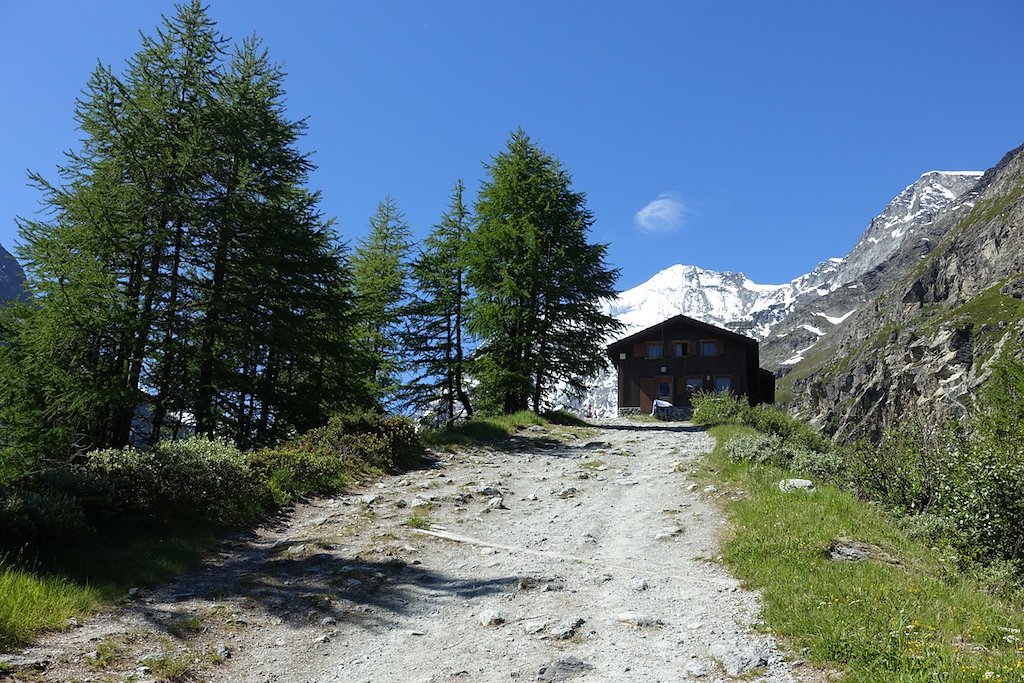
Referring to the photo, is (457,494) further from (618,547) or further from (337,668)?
(337,668)

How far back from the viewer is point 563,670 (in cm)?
570

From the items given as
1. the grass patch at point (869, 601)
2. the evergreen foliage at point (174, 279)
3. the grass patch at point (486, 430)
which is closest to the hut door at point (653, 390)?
the grass patch at point (486, 430)

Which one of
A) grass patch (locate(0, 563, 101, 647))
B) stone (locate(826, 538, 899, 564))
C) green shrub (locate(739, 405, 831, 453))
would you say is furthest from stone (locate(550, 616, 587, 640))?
green shrub (locate(739, 405, 831, 453))

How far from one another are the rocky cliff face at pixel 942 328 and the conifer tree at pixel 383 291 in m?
92.7

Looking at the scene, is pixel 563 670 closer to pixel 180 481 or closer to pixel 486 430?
pixel 180 481

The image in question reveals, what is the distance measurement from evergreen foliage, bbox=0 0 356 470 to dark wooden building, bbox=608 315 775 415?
34943 mm

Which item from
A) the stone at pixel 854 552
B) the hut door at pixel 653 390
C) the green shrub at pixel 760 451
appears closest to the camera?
the stone at pixel 854 552

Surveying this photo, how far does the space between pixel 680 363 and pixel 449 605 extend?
1878 inches

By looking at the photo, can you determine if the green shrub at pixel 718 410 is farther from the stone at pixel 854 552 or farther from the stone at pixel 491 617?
the stone at pixel 491 617

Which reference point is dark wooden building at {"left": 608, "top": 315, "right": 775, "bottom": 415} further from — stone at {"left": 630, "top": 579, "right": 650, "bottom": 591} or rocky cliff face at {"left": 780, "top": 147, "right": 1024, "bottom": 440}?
rocky cliff face at {"left": 780, "top": 147, "right": 1024, "bottom": 440}

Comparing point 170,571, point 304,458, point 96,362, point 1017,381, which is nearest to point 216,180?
point 96,362

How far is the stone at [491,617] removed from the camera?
6.92 meters

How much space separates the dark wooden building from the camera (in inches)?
2023

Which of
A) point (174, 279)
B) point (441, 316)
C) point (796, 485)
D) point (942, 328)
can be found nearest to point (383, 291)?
point (441, 316)
